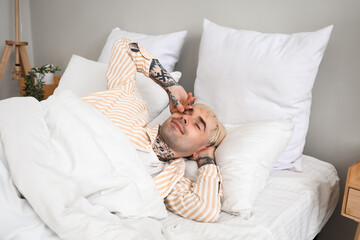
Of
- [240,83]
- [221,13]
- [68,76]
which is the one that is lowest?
[68,76]

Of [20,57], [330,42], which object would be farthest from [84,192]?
[20,57]

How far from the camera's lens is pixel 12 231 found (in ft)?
2.48

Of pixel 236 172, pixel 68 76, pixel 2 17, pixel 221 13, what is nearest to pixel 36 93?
pixel 68 76

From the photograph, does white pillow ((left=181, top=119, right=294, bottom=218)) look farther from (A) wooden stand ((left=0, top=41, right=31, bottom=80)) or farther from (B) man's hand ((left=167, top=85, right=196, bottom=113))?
(A) wooden stand ((left=0, top=41, right=31, bottom=80))

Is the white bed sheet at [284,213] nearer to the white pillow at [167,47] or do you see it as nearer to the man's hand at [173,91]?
the man's hand at [173,91]

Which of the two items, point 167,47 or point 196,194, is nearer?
point 196,194

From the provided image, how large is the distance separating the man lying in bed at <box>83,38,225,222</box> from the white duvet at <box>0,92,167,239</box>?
13 centimetres

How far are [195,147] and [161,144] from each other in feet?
0.46

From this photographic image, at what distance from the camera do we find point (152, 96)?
5.44ft

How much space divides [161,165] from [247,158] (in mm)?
346

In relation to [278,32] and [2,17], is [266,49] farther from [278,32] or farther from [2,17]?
[2,17]

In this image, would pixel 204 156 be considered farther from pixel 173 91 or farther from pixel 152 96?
pixel 152 96

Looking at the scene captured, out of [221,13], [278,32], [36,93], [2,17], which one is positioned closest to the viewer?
[278,32]

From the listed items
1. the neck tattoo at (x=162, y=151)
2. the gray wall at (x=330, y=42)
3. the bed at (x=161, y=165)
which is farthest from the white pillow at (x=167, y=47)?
the neck tattoo at (x=162, y=151)
